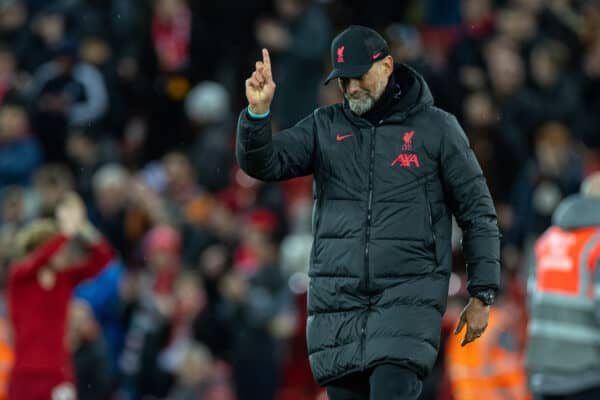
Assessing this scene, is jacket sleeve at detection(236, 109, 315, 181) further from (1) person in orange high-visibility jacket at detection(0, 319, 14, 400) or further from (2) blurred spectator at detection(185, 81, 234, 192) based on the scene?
(2) blurred spectator at detection(185, 81, 234, 192)

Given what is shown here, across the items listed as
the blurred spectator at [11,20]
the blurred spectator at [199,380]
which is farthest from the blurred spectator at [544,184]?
the blurred spectator at [11,20]

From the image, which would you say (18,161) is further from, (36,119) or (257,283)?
(257,283)

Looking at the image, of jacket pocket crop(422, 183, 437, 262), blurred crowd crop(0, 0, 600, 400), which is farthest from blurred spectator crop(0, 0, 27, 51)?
jacket pocket crop(422, 183, 437, 262)

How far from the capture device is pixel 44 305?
11.6 metres

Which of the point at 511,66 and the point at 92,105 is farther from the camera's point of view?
the point at 92,105

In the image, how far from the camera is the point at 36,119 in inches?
693

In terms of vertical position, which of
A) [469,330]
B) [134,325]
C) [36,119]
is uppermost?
[469,330]

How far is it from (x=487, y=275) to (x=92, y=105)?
1071cm

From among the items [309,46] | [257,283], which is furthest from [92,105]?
[257,283]

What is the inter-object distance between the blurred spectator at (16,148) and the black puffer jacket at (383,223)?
9785 mm

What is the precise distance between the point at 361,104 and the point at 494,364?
5.02 m

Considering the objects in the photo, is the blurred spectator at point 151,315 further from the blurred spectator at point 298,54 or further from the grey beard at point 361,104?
the grey beard at point 361,104

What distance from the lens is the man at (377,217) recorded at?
7664 mm

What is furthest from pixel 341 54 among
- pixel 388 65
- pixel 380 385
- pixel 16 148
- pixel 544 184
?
pixel 16 148
